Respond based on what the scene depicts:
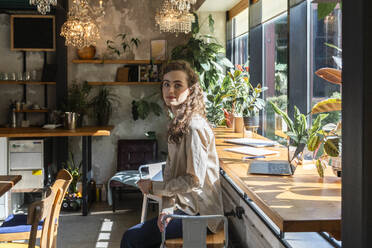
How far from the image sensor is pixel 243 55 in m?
5.58

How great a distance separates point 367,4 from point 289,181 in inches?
44.4

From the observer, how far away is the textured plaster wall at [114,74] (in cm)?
645

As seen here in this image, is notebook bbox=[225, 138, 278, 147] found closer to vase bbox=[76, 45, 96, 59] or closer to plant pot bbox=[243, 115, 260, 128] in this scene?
plant pot bbox=[243, 115, 260, 128]

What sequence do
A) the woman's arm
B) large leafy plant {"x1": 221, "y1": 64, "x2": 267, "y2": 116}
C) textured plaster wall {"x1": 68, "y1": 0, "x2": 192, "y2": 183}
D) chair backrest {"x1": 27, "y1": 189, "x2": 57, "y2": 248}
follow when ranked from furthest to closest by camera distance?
textured plaster wall {"x1": 68, "y1": 0, "x2": 192, "y2": 183} < large leafy plant {"x1": 221, "y1": 64, "x2": 267, "y2": 116} < the woman's arm < chair backrest {"x1": 27, "y1": 189, "x2": 57, "y2": 248}

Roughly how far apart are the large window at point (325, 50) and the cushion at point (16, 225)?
2.22 meters

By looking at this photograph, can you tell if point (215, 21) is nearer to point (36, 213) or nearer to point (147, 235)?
point (147, 235)

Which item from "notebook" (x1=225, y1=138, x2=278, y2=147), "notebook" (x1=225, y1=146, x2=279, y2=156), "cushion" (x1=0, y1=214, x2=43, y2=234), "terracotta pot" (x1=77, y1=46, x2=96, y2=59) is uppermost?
"terracotta pot" (x1=77, y1=46, x2=96, y2=59)

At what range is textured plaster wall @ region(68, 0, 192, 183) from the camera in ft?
21.1

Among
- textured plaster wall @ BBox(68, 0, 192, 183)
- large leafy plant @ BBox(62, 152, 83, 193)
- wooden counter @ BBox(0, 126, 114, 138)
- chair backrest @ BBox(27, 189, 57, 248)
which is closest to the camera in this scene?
chair backrest @ BBox(27, 189, 57, 248)

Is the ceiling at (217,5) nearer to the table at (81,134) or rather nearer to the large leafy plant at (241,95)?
the large leafy plant at (241,95)

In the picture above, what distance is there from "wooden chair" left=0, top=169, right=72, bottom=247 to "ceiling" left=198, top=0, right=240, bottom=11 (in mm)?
3351

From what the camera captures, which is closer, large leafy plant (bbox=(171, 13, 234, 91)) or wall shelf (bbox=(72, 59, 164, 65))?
large leafy plant (bbox=(171, 13, 234, 91))

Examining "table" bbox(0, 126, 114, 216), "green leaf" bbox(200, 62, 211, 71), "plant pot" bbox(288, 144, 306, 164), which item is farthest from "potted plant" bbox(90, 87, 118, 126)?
"plant pot" bbox(288, 144, 306, 164)

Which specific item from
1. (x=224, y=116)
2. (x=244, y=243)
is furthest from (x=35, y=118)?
(x=244, y=243)
